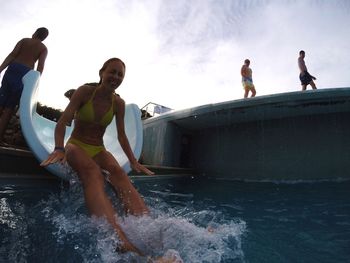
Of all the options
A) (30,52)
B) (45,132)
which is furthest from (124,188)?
(30,52)

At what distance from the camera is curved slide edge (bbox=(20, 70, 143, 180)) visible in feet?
11.5

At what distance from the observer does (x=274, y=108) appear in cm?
740

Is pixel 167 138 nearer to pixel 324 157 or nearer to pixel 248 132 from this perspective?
pixel 248 132

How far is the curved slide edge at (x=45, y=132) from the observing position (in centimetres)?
350

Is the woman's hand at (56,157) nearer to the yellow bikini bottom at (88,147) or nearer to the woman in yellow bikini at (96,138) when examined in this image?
the woman in yellow bikini at (96,138)

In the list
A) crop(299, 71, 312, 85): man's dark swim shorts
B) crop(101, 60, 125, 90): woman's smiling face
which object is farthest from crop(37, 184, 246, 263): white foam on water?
crop(299, 71, 312, 85): man's dark swim shorts

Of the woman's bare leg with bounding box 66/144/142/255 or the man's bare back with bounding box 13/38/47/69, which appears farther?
the man's bare back with bounding box 13/38/47/69

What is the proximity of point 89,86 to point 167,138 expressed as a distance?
5955mm

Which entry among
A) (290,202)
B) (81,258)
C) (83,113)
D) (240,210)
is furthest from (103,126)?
(290,202)

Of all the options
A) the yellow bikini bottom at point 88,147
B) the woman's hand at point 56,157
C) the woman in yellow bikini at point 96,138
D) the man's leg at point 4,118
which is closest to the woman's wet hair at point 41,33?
the man's leg at point 4,118

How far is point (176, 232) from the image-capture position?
216 centimetres

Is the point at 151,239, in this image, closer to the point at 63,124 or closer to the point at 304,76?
the point at 63,124

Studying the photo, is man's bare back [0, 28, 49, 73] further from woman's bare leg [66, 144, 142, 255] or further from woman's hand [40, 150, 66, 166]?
woman's hand [40, 150, 66, 166]

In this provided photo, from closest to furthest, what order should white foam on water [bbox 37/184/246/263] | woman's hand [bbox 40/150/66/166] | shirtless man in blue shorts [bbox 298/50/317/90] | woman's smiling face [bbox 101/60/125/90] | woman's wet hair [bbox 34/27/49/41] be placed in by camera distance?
white foam on water [bbox 37/184/246/263] → woman's hand [bbox 40/150/66/166] → woman's smiling face [bbox 101/60/125/90] → woman's wet hair [bbox 34/27/49/41] → shirtless man in blue shorts [bbox 298/50/317/90]
